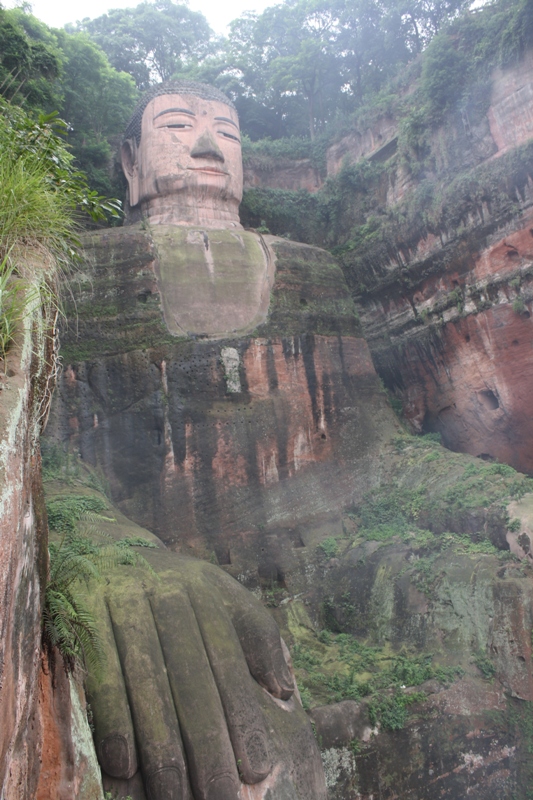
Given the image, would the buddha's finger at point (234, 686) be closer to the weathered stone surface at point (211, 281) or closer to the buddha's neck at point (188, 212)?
the weathered stone surface at point (211, 281)

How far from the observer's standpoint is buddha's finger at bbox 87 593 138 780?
500cm

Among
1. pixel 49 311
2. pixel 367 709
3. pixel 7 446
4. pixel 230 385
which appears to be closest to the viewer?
pixel 7 446

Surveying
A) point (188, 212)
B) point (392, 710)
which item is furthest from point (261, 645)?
point (188, 212)

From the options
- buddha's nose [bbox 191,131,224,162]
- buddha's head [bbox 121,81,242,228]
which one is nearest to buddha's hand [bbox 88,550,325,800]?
buddha's head [bbox 121,81,242,228]

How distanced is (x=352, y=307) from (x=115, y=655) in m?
9.80

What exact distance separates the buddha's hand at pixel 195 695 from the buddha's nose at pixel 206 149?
973cm

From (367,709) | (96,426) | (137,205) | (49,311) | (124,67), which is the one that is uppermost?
(124,67)

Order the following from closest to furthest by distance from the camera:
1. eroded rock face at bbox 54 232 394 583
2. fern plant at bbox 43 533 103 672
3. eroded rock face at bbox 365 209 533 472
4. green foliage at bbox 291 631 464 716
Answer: fern plant at bbox 43 533 103 672
green foliage at bbox 291 631 464 716
eroded rock face at bbox 54 232 394 583
eroded rock face at bbox 365 209 533 472

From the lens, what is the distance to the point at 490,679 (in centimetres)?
820

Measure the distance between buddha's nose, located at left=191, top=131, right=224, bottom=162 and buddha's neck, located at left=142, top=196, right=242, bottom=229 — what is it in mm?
885

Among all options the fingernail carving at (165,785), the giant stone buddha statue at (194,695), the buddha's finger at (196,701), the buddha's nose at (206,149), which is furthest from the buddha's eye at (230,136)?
the fingernail carving at (165,785)

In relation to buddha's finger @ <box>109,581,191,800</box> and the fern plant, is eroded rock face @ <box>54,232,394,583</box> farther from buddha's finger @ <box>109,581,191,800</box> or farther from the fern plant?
the fern plant

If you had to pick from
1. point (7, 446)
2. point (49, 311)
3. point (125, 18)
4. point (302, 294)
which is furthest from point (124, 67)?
point (7, 446)

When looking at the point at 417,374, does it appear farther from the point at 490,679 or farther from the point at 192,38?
the point at 192,38
